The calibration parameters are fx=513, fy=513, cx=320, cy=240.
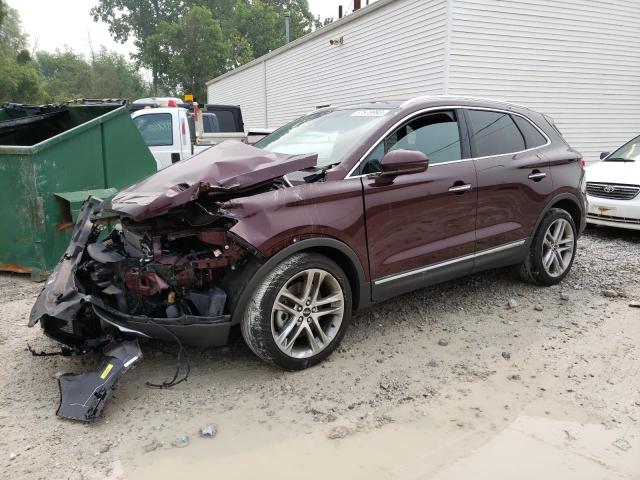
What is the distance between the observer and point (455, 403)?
300 centimetres

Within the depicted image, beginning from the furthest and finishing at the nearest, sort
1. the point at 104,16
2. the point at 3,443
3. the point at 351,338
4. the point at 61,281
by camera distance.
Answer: the point at 104,16, the point at 351,338, the point at 61,281, the point at 3,443

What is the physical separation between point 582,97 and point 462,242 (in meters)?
9.48

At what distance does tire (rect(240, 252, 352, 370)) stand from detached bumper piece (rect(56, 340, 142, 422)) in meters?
0.68

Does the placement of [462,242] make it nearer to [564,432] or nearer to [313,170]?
[313,170]

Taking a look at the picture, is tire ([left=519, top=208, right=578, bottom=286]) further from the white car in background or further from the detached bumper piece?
the detached bumper piece

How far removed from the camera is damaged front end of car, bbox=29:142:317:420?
9.61ft

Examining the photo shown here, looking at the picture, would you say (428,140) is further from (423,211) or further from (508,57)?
(508,57)

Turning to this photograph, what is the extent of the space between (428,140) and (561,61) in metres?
8.83

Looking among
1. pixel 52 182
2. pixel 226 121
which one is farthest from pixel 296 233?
pixel 226 121

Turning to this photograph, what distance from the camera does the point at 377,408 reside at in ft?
9.65

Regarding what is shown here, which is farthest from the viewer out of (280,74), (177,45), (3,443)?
(177,45)

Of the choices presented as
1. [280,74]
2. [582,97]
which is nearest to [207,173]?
Result: [582,97]

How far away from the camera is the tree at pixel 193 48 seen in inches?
1431

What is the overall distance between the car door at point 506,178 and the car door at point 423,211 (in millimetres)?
149
